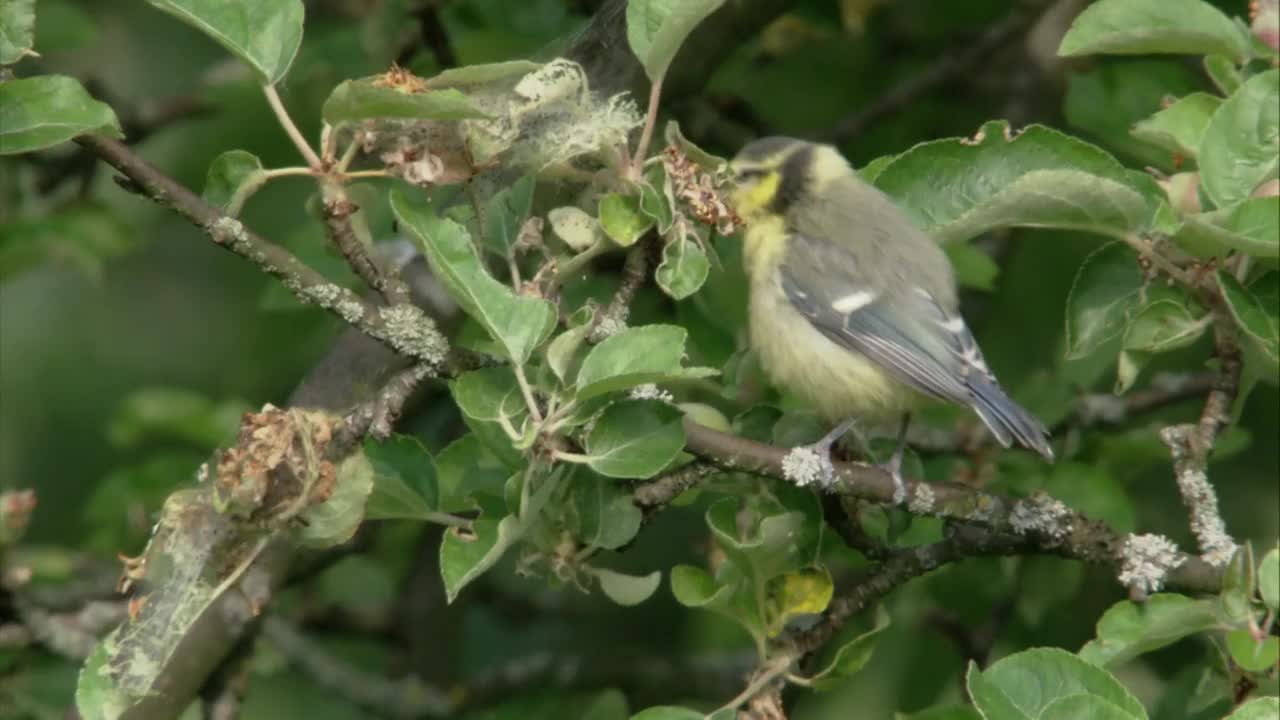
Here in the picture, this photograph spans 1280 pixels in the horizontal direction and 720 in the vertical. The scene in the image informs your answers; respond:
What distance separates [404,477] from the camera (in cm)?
301

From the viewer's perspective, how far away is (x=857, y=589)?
3.24 metres

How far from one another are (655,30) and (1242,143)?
97 cm

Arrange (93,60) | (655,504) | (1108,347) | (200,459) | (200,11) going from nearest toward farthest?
(200,11) → (655,504) → (1108,347) → (200,459) → (93,60)

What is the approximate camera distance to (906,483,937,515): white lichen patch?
119 inches

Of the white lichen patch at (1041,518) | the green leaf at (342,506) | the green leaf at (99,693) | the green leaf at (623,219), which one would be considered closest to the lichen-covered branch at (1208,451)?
the white lichen patch at (1041,518)

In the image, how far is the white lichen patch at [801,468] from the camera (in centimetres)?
288

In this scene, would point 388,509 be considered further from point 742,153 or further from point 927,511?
point 742,153

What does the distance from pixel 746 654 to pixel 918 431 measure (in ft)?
4.59

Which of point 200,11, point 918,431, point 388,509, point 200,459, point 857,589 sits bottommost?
point 200,459

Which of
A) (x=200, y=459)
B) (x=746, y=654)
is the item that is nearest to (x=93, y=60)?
(x=200, y=459)

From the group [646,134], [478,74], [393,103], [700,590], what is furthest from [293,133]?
[700,590]

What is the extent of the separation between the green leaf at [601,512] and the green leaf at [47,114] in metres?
0.91

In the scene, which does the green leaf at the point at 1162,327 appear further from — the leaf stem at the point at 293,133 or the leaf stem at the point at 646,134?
the leaf stem at the point at 293,133

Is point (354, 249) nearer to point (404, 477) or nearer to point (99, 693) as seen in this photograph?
point (404, 477)
